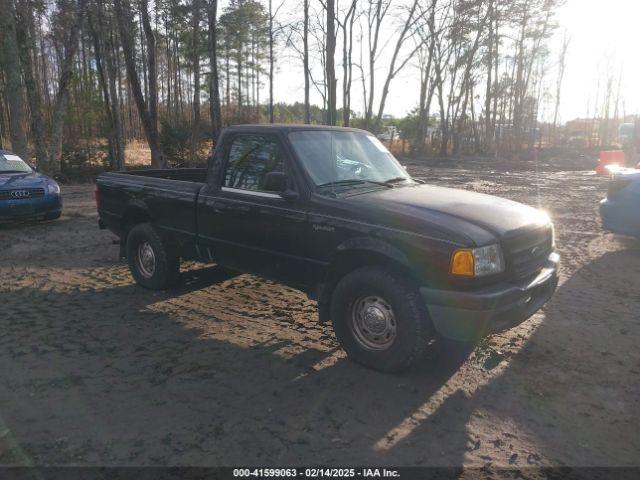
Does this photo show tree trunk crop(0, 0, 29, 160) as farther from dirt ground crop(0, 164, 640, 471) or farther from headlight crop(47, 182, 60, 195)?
dirt ground crop(0, 164, 640, 471)

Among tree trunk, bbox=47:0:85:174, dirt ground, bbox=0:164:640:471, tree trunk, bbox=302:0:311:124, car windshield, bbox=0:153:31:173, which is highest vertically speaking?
tree trunk, bbox=302:0:311:124

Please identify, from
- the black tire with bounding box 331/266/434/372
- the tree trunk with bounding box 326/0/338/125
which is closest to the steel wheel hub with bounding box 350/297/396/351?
the black tire with bounding box 331/266/434/372

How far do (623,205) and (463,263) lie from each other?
580 cm

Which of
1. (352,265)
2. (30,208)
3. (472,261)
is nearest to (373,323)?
(352,265)

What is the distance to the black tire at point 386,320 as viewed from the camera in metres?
3.77

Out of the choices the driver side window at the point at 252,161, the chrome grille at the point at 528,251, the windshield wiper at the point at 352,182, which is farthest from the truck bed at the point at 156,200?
the chrome grille at the point at 528,251

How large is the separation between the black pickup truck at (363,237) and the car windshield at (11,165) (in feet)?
21.4

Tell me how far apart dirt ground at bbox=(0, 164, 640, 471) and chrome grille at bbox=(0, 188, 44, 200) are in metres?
4.33

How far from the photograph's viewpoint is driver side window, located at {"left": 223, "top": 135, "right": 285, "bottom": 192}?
478cm

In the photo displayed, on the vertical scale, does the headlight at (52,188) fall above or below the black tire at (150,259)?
above

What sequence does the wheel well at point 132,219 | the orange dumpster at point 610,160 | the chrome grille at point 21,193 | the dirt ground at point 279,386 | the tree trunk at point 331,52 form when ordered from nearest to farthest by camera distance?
1. the dirt ground at point 279,386
2. the wheel well at point 132,219
3. the chrome grille at point 21,193
4. the tree trunk at point 331,52
5. the orange dumpster at point 610,160

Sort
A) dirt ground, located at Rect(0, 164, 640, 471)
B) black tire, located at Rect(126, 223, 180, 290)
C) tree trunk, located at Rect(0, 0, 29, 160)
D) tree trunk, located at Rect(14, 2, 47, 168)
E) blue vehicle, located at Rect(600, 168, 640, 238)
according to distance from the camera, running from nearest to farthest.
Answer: dirt ground, located at Rect(0, 164, 640, 471), black tire, located at Rect(126, 223, 180, 290), blue vehicle, located at Rect(600, 168, 640, 238), tree trunk, located at Rect(0, 0, 29, 160), tree trunk, located at Rect(14, 2, 47, 168)

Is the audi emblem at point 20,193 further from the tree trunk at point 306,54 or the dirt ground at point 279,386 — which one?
the tree trunk at point 306,54

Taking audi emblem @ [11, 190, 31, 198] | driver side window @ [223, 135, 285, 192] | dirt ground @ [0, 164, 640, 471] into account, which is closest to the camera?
dirt ground @ [0, 164, 640, 471]
